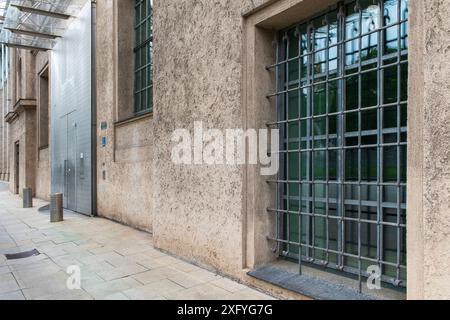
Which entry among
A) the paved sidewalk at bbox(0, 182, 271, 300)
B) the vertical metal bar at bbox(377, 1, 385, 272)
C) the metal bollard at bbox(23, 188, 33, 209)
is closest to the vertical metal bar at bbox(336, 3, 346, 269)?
the vertical metal bar at bbox(377, 1, 385, 272)

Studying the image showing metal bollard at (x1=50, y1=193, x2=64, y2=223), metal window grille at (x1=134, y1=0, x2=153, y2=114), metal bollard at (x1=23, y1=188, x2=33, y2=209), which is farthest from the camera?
metal bollard at (x1=23, y1=188, x2=33, y2=209)

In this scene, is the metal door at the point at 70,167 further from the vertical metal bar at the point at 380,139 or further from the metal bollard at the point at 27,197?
the vertical metal bar at the point at 380,139

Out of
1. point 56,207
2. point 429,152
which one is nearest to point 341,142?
point 429,152

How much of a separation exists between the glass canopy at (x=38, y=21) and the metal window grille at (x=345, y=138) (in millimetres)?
8123

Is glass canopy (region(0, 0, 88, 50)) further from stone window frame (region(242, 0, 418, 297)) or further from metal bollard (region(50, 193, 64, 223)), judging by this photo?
stone window frame (region(242, 0, 418, 297))

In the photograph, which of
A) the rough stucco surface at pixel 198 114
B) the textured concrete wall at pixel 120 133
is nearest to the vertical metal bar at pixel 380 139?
the rough stucco surface at pixel 198 114

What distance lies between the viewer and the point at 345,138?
128 inches

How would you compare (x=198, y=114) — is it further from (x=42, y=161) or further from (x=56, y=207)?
(x=42, y=161)

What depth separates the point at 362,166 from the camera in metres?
3.15

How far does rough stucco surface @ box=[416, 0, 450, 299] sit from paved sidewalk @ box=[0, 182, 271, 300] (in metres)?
1.62

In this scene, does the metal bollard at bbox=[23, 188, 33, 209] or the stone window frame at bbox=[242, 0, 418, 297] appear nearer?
the stone window frame at bbox=[242, 0, 418, 297]

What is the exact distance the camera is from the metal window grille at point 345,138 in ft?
9.36

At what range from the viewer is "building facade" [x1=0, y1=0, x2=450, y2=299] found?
2.36 meters

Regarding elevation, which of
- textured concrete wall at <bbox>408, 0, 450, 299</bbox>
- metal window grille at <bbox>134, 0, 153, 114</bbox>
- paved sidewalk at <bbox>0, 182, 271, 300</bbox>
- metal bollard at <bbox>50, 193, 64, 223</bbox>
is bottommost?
paved sidewalk at <bbox>0, 182, 271, 300</bbox>
